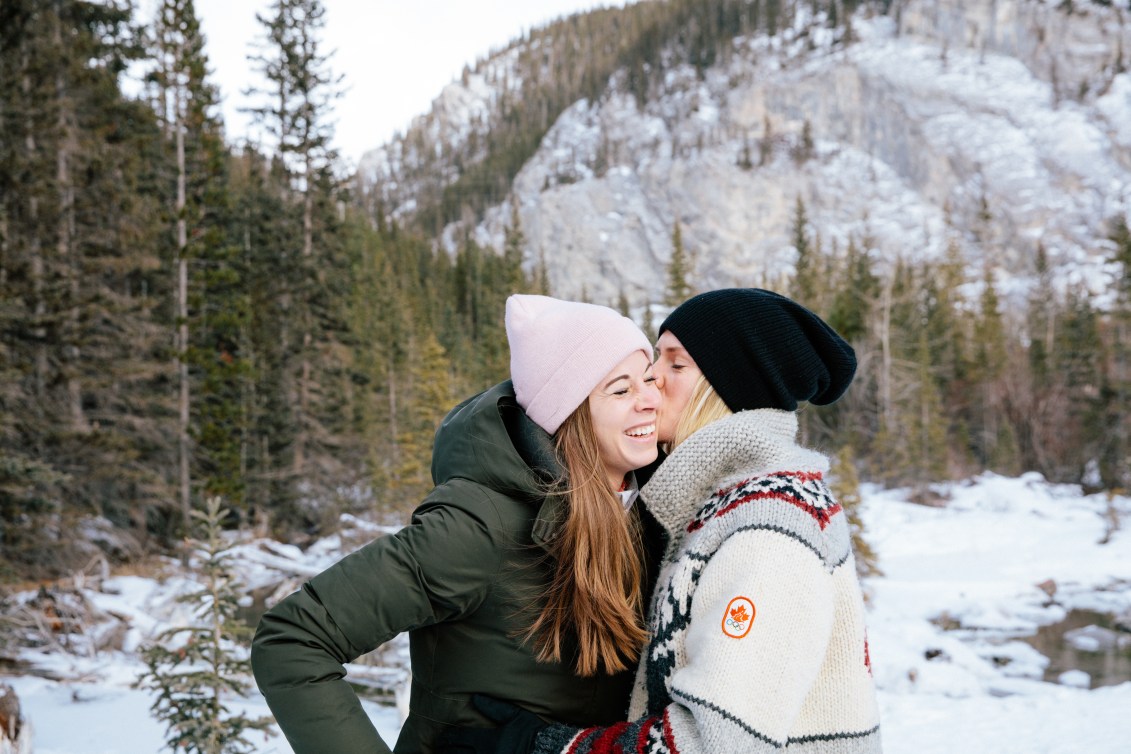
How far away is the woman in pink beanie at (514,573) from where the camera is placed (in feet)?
6.82

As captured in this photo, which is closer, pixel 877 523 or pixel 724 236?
pixel 877 523

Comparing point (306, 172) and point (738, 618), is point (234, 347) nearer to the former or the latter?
point (306, 172)

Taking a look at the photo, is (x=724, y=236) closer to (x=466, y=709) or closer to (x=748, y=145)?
(x=748, y=145)

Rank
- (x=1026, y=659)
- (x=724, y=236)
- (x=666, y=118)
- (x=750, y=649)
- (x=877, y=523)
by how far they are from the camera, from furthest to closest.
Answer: (x=666, y=118), (x=724, y=236), (x=877, y=523), (x=1026, y=659), (x=750, y=649)

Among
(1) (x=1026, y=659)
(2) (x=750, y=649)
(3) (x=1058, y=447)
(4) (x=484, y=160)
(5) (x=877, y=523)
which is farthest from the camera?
(4) (x=484, y=160)

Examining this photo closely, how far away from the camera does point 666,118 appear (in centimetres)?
12431

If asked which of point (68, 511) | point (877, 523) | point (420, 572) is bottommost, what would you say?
point (877, 523)

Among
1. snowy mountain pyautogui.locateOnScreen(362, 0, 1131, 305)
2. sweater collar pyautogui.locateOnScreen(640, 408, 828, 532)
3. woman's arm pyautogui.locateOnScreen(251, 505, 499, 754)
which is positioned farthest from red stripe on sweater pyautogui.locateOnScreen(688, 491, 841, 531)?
snowy mountain pyautogui.locateOnScreen(362, 0, 1131, 305)

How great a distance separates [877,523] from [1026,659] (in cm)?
1657

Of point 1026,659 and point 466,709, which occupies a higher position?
point 466,709

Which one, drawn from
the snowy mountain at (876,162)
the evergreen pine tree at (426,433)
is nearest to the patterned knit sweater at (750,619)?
the evergreen pine tree at (426,433)

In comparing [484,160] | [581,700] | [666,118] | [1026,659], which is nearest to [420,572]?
[581,700]

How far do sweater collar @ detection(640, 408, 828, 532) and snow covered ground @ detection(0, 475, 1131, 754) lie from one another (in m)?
6.81

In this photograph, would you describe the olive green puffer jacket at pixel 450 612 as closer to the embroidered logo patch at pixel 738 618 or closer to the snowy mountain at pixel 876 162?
the embroidered logo patch at pixel 738 618
